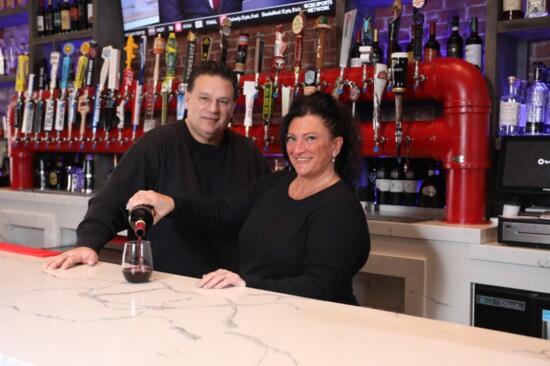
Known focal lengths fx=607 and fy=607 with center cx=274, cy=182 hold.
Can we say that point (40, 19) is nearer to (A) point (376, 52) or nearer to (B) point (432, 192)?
(A) point (376, 52)

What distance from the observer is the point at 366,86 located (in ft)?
9.34

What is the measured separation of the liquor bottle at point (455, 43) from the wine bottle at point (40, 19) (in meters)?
3.40

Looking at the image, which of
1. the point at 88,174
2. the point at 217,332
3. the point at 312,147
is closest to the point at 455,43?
the point at 312,147

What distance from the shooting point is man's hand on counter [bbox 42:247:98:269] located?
5.61 ft

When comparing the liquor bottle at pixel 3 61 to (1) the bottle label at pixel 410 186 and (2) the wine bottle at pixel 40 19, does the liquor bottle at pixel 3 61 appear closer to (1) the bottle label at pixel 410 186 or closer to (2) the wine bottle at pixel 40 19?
(2) the wine bottle at pixel 40 19

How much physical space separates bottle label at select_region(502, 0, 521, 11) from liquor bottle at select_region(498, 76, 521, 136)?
0.30 metres

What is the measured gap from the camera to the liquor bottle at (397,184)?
308 centimetres

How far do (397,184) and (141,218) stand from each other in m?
1.75

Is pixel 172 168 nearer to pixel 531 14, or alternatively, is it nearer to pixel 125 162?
pixel 125 162

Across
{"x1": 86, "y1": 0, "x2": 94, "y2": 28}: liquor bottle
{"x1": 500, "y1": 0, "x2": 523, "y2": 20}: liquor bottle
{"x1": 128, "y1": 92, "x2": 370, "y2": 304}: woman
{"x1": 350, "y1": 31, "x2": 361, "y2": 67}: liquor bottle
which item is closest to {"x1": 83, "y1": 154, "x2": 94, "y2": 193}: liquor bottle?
{"x1": 86, "y1": 0, "x2": 94, "y2": 28}: liquor bottle

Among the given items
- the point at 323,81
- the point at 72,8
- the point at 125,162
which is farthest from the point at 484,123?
the point at 72,8

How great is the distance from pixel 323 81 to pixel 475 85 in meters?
0.75

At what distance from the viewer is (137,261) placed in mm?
1489

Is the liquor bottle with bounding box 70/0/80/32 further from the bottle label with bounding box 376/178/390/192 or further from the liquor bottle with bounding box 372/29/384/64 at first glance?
the bottle label with bounding box 376/178/390/192
